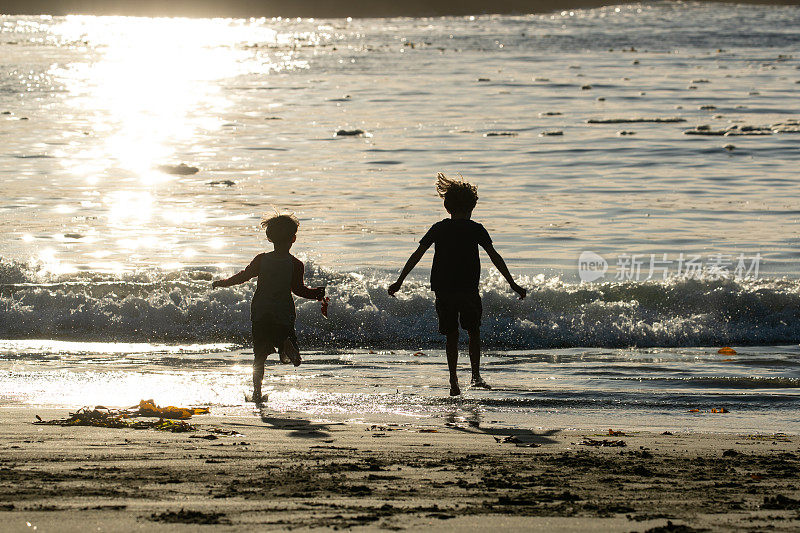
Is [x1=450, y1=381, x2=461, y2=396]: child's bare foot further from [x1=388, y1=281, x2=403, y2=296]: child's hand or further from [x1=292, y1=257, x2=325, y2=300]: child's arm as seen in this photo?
[x1=292, y1=257, x2=325, y2=300]: child's arm

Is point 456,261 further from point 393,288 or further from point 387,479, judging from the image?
point 387,479

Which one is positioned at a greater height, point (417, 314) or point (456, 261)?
point (456, 261)

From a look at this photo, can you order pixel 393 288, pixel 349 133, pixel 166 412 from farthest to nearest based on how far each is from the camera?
1. pixel 349 133
2. pixel 393 288
3. pixel 166 412

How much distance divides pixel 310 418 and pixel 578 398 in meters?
2.05

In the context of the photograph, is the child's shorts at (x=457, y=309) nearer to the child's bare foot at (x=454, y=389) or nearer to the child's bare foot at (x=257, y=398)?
the child's bare foot at (x=454, y=389)

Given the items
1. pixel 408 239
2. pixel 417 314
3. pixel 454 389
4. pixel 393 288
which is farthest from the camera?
pixel 408 239

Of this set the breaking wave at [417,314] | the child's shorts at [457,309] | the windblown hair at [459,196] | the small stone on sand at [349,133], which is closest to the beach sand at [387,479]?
the child's shorts at [457,309]

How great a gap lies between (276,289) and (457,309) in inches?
51.3

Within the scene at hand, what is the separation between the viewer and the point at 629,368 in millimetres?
9414

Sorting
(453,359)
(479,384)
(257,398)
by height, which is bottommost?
(257,398)

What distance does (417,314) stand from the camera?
12.0 m

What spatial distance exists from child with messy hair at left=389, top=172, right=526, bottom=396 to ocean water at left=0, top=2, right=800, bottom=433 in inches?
21.9

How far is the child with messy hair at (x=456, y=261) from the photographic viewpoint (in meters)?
7.93

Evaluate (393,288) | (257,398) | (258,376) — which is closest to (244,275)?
(258,376)
